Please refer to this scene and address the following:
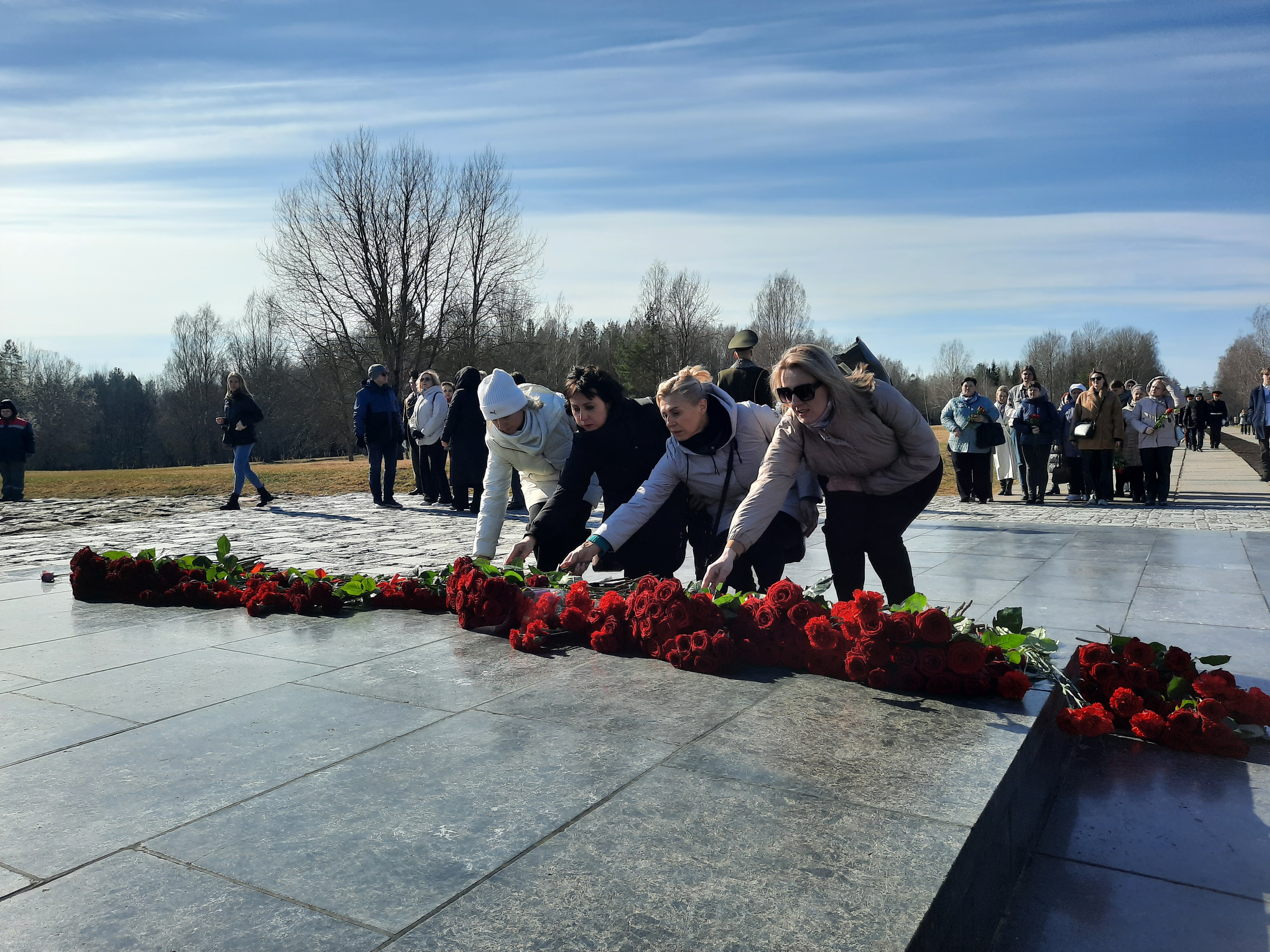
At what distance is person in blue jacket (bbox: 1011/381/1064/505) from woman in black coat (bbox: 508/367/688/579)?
1059cm

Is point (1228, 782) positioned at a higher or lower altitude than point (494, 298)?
lower

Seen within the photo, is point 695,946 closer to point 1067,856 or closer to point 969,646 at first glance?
A: point 1067,856

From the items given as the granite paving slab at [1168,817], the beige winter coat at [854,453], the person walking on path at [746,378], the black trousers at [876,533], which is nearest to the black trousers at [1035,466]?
the person walking on path at [746,378]

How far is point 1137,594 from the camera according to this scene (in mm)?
6543

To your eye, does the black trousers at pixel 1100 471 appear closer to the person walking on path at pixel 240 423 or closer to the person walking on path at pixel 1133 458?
the person walking on path at pixel 1133 458

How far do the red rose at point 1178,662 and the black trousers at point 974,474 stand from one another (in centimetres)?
1107

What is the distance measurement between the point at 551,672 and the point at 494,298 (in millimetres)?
37984

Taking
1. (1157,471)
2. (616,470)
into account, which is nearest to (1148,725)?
(616,470)

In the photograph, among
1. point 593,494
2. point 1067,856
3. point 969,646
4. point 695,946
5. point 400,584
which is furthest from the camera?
point 593,494

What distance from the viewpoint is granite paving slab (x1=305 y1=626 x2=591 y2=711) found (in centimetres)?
365

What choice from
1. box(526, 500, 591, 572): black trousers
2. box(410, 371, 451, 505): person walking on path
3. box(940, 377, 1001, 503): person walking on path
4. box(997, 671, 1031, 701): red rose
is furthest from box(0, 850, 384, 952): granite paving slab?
box(940, 377, 1001, 503): person walking on path

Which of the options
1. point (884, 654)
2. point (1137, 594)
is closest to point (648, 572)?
point (884, 654)

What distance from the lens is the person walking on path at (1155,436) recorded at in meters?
13.6

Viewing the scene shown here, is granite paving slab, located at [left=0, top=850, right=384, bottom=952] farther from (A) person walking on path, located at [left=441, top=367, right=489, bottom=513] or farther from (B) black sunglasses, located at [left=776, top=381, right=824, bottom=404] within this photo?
(A) person walking on path, located at [left=441, top=367, right=489, bottom=513]
